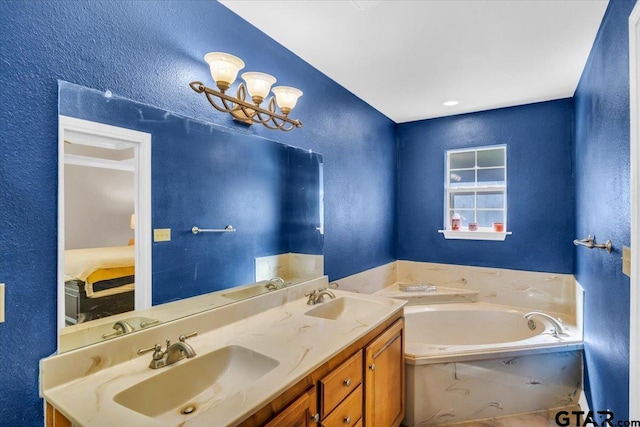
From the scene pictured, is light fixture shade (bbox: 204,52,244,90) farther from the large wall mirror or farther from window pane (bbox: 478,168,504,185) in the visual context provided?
window pane (bbox: 478,168,504,185)

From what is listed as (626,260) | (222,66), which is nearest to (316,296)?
(222,66)

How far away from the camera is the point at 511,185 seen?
326 cm

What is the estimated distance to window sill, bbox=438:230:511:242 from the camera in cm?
328

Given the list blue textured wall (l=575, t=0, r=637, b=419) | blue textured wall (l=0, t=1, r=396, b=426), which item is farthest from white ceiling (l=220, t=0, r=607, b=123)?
blue textured wall (l=0, t=1, r=396, b=426)

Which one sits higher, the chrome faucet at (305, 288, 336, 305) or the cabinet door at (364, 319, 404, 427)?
the chrome faucet at (305, 288, 336, 305)

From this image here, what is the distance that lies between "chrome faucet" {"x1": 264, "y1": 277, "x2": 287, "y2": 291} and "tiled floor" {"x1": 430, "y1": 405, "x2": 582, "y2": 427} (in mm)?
1531

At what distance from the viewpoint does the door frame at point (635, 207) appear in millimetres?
1203

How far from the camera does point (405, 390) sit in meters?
2.24

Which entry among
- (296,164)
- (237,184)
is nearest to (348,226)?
(296,164)

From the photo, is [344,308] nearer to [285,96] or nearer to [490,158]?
[285,96]

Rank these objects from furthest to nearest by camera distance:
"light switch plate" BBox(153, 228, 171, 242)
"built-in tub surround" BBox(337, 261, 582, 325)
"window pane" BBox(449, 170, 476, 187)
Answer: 1. "window pane" BBox(449, 170, 476, 187)
2. "built-in tub surround" BBox(337, 261, 582, 325)
3. "light switch plate" BBox(153, 228, 171, 242)

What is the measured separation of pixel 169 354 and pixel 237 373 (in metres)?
0.28

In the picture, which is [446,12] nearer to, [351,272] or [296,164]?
[296,164]

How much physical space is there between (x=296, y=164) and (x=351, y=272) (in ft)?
3.78
